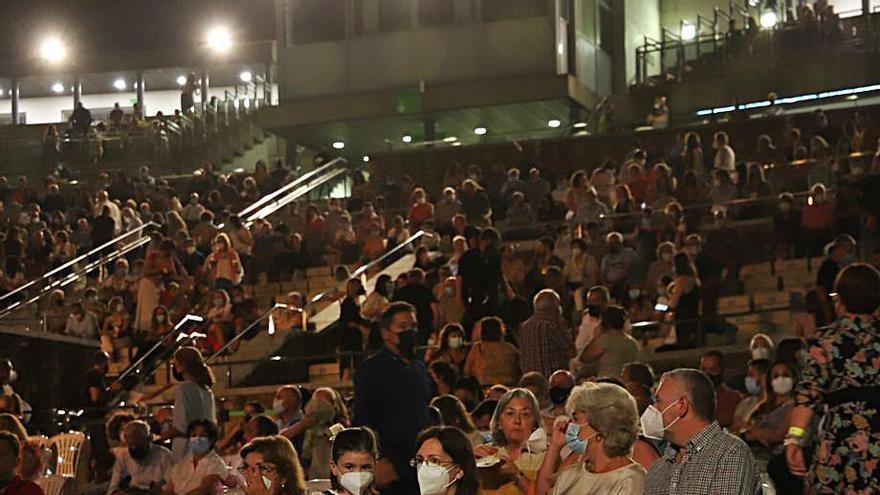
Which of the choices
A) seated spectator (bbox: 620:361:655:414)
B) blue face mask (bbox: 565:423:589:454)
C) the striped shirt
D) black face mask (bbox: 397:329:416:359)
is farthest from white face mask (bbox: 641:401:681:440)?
black face mask (bbox: 397:329:416:359)

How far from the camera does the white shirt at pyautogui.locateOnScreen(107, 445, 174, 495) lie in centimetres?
1349

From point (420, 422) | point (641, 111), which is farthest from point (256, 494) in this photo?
point (641, 111)

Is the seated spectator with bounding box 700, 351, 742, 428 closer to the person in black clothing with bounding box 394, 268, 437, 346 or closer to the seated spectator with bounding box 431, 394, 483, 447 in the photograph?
the seated spectator with bounding box 431, 394, 483, 447

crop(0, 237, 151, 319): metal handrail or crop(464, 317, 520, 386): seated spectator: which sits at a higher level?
crop(0, 237, 151, 319): metal handrail

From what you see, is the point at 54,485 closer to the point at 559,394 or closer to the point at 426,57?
the point at 559,394

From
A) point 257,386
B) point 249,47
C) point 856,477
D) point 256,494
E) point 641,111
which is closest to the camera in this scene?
point 856,477

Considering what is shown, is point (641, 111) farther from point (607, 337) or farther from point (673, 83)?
point (607, 337)

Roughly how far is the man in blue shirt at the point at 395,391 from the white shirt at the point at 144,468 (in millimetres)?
3631

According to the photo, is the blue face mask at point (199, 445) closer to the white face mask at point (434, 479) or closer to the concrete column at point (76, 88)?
the white face mask at point (434, 479)

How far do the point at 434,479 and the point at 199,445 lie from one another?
593 cm

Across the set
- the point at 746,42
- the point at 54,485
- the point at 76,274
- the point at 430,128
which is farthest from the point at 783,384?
the point at 430,128

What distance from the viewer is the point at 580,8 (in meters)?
39.5

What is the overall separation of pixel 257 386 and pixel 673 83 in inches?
763

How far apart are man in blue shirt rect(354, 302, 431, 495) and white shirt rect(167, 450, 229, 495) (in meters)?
2.92
